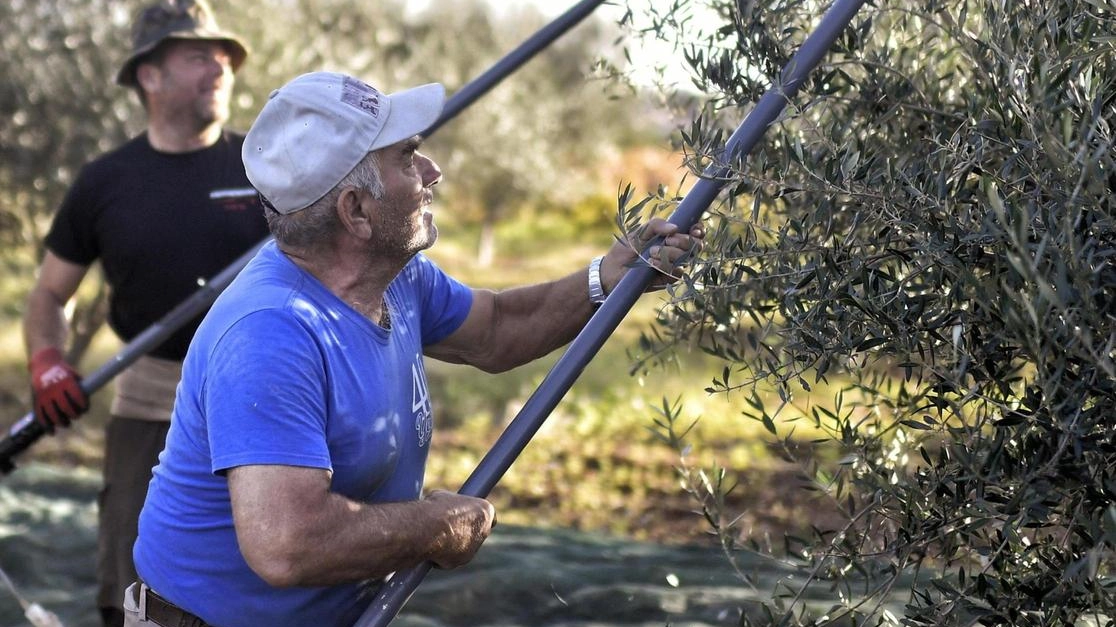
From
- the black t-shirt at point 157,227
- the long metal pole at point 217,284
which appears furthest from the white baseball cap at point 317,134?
the black t-shirt at point 157,227

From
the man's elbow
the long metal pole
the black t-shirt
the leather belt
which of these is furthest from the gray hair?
the black t-shirt

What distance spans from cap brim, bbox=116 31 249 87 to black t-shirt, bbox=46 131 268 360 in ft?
1.66

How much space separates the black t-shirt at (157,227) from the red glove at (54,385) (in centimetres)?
27

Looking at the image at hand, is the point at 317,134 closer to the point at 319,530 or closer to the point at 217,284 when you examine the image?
the point at 319,530

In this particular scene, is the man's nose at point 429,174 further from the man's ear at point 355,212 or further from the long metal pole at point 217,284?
the long metal pole at point 217,284

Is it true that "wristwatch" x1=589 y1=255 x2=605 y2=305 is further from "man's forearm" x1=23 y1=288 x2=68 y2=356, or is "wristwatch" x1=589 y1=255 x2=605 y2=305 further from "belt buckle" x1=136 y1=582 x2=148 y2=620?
"man's forearm" x1=23 y1=288 x2=68 y2=356

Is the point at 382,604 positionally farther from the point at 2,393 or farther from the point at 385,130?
the point at 2,393

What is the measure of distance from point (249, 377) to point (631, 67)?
75.6 inches

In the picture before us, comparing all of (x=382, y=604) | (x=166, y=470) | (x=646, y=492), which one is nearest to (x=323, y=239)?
(x=166, y=470)

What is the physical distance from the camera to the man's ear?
282cm

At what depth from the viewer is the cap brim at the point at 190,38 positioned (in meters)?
5.14

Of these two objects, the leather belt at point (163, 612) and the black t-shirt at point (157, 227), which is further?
the black t-shirt at point (157, 227)

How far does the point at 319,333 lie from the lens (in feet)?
8.77

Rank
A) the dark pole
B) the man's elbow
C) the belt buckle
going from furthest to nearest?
1. the belt buckle
2. the dark pole
3. the man's elbow
